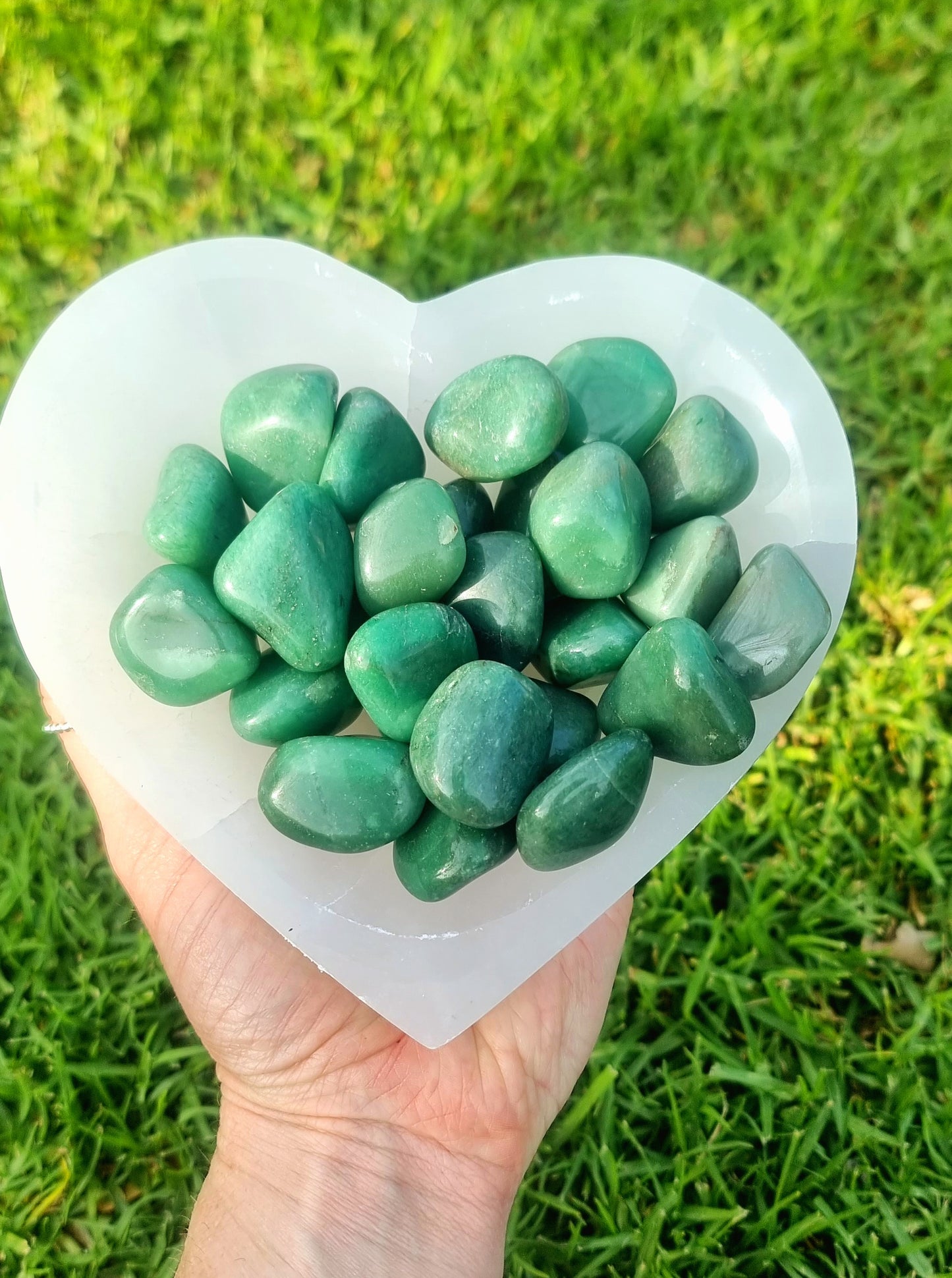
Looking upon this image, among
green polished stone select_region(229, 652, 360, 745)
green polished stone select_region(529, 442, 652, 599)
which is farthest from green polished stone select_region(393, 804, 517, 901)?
green polished stone select_region(529, 442, 652, 599)

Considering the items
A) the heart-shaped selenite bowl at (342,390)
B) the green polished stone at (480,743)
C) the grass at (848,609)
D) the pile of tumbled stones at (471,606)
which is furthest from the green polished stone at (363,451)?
the grass at (848,609)

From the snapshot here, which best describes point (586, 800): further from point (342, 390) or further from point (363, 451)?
point (342, 390)

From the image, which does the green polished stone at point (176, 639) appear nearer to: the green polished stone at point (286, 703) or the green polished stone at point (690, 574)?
the green polished stone at point (286, 703)

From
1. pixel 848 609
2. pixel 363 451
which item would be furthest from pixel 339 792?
pixel 848 609

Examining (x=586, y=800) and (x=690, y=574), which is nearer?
(x=586, y=800)

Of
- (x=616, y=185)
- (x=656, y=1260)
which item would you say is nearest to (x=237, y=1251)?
(x=656, y=1260)

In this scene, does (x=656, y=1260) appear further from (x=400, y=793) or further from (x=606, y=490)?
(x=606, y=490)

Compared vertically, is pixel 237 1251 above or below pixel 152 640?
below
